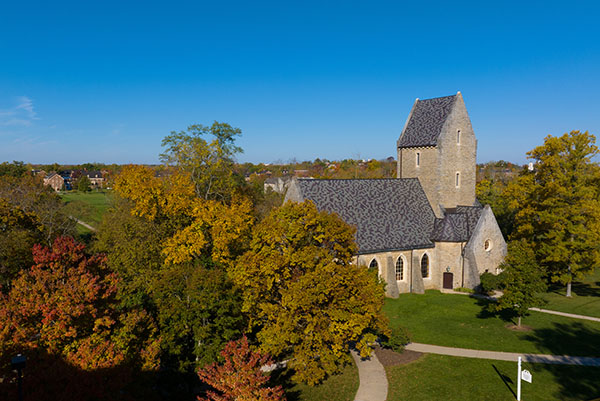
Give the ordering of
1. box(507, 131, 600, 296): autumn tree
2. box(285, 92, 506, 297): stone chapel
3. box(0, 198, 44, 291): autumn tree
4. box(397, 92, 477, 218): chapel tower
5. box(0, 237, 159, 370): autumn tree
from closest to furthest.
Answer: box(0, 237, 159, 370): autumn tree, box(0, 198, 44, 291): autumn tree, box(507, 131, 600, 296): autumn tree, box(285, 92, 506, 297): stone chapel, box(397, 92, 477, 218): chapel tower

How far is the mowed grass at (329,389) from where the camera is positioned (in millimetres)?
20000

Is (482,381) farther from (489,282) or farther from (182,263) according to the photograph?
(182,263)

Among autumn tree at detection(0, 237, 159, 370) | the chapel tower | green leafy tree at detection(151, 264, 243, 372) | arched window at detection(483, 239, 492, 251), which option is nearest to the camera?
autumn tree at detection(0, 237, 159, 370)

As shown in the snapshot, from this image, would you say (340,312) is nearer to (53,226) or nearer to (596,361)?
(596,361)

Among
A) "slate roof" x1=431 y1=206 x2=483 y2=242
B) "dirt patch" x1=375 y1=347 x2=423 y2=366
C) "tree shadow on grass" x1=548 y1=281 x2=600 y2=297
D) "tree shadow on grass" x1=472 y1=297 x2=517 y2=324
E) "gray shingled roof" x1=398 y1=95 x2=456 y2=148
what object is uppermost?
"gray shingled roof" x1=398 y1=95 x2=456 y2=148

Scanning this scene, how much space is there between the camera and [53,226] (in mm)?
41469

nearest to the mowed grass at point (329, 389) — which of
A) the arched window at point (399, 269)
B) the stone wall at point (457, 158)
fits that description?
the arched window at point (399, 269)

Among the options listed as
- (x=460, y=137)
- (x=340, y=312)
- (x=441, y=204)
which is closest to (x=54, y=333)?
(x=340, y=312)

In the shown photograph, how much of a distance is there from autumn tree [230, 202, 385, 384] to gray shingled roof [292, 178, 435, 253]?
51.7 feet

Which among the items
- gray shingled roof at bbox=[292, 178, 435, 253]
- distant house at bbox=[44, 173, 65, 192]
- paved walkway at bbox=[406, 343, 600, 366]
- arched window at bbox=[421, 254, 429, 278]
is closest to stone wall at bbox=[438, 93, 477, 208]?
gray shingled roof at bbox=[292, 178, 435, 253]

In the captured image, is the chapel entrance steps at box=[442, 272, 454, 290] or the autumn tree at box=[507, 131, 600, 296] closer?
the autumn tree at box=[507, 131, 600, 296]

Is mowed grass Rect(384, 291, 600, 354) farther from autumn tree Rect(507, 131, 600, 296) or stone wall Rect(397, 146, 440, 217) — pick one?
stone wall Rect(397, 146, 440, 217)

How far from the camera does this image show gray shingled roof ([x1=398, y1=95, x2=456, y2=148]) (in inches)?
1636

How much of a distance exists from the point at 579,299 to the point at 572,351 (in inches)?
557
